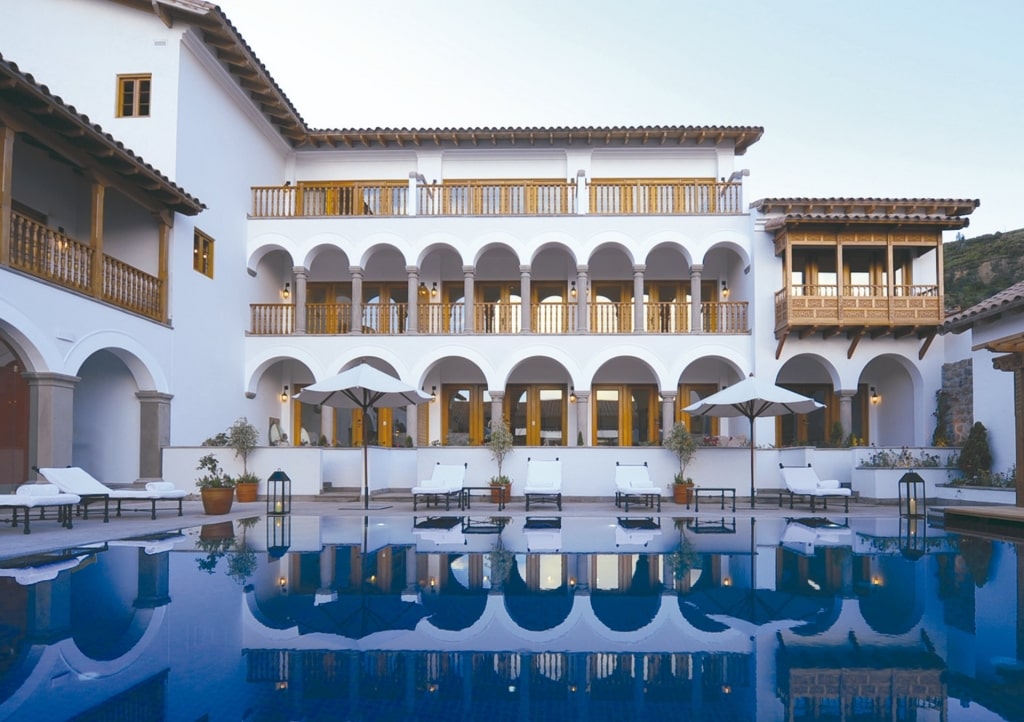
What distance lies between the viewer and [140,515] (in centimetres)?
1376

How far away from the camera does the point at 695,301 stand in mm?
19109

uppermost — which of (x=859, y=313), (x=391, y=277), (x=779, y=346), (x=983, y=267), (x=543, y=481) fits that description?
(x=983, y=267)

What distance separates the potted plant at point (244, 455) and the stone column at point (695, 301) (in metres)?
10.4

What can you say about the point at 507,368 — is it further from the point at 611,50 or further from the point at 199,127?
the point at 611,50

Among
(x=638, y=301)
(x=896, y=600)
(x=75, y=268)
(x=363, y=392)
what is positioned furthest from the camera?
(x=638, y=301)

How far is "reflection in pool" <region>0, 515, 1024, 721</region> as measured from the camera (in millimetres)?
4328

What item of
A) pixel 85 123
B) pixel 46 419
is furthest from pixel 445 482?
pixel 85 123

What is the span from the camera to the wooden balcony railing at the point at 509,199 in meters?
19.4

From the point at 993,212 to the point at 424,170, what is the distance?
156 ft

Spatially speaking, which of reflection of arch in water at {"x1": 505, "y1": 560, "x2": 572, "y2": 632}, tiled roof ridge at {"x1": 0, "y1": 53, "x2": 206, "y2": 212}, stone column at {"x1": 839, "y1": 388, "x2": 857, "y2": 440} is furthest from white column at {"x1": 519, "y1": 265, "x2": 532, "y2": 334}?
reflection of arch in water at {"x1": 505, "y1": 560, "x2": 572, "y2": 632}

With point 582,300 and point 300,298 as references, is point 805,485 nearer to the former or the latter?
point 582,300

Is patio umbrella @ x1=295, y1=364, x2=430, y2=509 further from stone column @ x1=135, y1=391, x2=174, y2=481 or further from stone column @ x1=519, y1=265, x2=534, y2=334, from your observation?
stone column @ x1=519, y1=265, x2=534, y2=334

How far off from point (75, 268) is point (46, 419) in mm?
2707

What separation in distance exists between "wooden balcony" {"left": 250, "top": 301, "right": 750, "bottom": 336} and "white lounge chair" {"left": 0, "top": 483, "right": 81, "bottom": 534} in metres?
8.71
